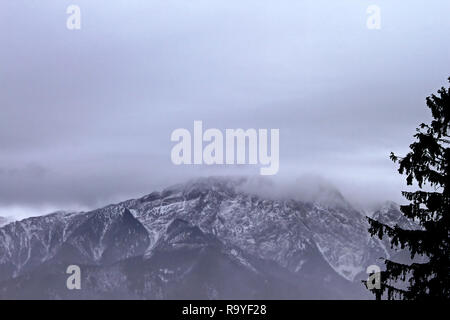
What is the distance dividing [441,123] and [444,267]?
5.44 metres

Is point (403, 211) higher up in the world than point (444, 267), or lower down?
higher up

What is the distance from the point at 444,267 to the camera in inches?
986
